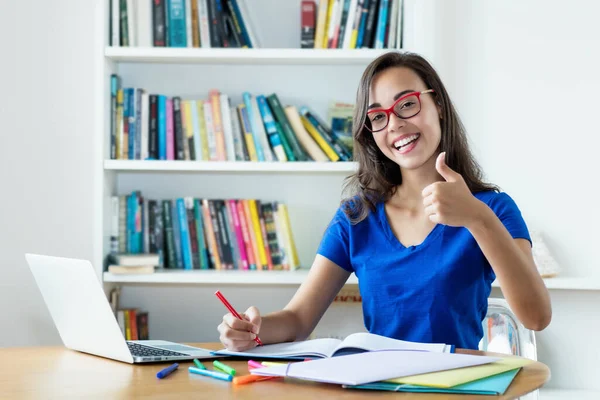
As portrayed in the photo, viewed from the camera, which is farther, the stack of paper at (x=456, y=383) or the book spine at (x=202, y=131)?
the book spine at (x=202, y=131)

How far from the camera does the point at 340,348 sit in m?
1.17

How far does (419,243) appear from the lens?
1602 millimetres

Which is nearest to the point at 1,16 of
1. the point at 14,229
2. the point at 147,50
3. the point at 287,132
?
the point at 147,50

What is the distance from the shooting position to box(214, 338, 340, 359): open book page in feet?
3.93

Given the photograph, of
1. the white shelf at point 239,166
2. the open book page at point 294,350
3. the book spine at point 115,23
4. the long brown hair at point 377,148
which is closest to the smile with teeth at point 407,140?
the long brown hair at point 377,148

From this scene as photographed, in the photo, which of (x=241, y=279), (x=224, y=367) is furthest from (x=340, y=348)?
(x=241, y=279)

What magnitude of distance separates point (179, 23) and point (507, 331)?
159cm

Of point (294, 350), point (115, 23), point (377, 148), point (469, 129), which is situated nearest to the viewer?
point (294, 350)

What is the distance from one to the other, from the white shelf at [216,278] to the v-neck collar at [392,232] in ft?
2.69

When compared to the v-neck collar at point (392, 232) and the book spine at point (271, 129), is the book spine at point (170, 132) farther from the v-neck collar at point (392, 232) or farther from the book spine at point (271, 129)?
the v-neck collar at point (392, 232)

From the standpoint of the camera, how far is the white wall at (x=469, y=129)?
8.54 feet

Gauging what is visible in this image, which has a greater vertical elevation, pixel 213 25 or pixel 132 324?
pixel 213 25

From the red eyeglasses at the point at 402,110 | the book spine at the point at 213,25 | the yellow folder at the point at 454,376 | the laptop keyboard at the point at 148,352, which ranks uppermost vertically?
the book spine at the point at 213,25

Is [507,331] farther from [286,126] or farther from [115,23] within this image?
[115,23]
